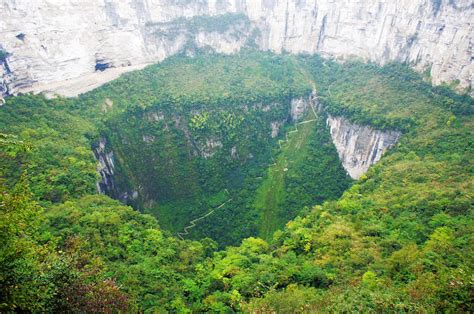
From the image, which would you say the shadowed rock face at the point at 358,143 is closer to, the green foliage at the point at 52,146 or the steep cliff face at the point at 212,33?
the steep cliff face at the point at 212,33

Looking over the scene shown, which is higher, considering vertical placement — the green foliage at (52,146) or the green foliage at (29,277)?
the green foliage at (29,277)

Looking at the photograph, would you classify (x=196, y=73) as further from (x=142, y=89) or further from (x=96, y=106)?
(x=96, y=106)

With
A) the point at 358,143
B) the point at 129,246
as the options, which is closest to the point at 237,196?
the point at 358,143

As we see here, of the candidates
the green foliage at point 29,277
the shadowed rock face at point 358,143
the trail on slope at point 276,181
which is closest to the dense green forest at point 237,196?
Answer: the green foliage at point 29,277

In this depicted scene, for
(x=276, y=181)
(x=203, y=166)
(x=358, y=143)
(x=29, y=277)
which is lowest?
(x=276, y=181)

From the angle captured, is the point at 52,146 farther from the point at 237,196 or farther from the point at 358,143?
the point at 358,143

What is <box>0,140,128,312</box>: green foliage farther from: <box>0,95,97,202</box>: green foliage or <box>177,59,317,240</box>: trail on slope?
<box>177,59,317,240</box>: trail on slope
